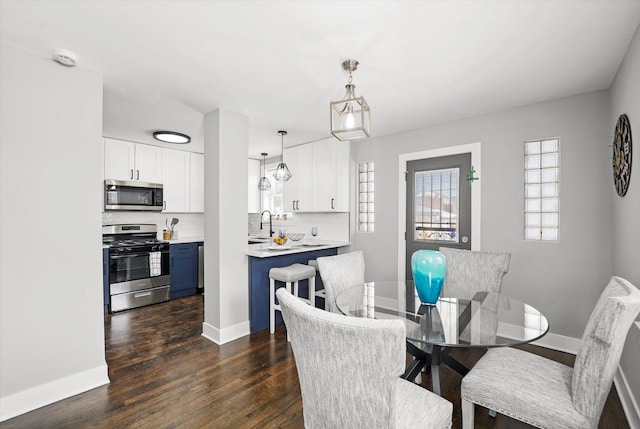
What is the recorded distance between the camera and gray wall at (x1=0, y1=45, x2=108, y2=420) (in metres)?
1.89

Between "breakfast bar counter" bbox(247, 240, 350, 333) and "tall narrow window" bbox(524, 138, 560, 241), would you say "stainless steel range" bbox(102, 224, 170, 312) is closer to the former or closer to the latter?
"breakfast bar counter" bbox(247, 240, 350, 333)

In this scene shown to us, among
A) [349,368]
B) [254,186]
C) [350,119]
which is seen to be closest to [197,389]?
[349,368]

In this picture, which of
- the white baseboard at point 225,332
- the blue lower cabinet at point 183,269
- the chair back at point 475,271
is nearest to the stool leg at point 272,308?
the white baseboard at point 225,332

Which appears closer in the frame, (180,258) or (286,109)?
(286,109)

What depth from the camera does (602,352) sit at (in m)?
1.20

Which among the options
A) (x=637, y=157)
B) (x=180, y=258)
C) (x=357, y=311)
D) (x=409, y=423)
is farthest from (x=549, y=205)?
(x=180, y=258)

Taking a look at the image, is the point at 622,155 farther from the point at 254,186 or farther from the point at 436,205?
the point at 254,186

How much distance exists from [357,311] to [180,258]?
11.9 feet

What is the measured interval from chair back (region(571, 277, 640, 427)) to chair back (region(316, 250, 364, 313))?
1.33 meters

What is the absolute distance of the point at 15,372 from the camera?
191 cm

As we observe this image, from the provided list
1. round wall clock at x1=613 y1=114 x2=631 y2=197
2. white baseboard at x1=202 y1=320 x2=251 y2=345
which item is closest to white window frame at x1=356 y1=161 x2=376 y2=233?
white baseboard at x1=202 y1=320 x2=251 y2=345

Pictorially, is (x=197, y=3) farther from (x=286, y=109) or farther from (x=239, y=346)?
(x=239, y=346)

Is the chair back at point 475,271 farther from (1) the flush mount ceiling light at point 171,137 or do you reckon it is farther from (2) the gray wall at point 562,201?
(1) the flush mount ceiling light at point 171,137

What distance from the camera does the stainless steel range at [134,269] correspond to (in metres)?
3.95
